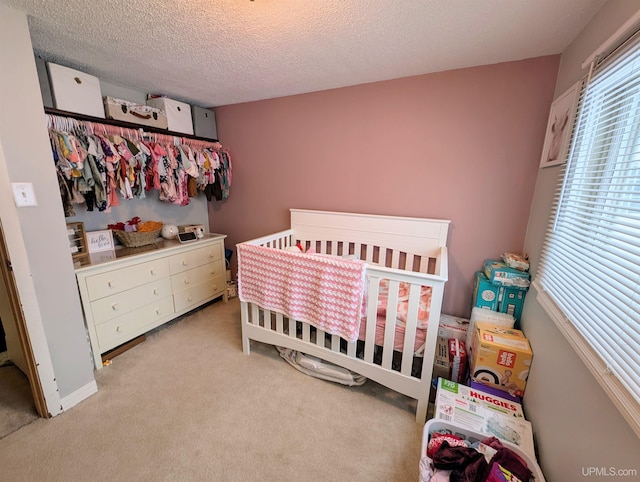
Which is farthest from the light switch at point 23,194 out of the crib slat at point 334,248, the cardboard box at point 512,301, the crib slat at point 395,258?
the cardboard box at point 512,301

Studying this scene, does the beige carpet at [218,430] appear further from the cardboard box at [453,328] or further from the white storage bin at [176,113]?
the white storage bin at [176,113]

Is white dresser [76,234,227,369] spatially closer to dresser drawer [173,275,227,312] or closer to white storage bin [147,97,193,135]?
dresser drawer [173,275,227,312]

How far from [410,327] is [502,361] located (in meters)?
0.54

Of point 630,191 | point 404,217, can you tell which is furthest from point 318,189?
point 630,191

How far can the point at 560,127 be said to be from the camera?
1547mm

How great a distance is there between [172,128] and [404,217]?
2277 millimetres

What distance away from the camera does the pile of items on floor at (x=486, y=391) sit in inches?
42.1

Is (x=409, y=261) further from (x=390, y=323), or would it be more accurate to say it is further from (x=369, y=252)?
(x=390, y=323)

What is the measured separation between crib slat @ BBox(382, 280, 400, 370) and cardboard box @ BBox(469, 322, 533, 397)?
1.60 feet

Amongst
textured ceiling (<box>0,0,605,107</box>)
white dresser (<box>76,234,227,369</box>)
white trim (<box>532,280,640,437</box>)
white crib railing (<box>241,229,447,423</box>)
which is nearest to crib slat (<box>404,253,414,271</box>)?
white crib railing (<box>241,229,447,423</box>)

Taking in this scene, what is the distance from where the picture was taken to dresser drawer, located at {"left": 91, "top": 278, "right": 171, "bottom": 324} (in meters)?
1.92

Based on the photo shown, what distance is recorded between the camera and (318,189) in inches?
103

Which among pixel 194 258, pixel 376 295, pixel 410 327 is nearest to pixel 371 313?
pixel 376 295

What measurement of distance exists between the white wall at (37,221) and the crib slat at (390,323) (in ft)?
6.16
